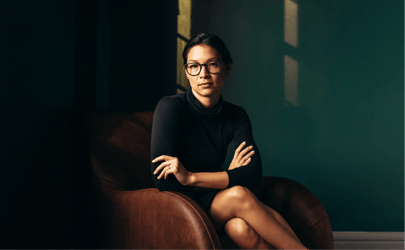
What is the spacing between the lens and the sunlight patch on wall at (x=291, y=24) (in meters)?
2.12

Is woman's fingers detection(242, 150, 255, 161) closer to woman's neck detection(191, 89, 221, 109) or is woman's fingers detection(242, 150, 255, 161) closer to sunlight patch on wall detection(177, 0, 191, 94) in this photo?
woman's neck detection(191, 89, 221, 109)

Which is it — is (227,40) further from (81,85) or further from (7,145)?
(7,145)

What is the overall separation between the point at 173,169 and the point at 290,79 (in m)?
1.45

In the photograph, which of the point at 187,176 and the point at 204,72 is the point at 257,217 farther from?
the point at 204,72

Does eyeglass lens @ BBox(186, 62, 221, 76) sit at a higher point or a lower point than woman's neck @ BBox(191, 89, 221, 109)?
higher

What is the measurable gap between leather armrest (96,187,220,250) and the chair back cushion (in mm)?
97

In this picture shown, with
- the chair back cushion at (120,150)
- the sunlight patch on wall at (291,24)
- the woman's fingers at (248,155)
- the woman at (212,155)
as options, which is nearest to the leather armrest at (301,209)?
the woman at (212,155)

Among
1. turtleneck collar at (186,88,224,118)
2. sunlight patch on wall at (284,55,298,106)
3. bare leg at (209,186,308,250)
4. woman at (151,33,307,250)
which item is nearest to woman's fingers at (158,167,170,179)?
woman at (151,33,307,250)

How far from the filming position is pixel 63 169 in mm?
1540

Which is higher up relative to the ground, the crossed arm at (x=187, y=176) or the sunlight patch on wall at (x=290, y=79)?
the sunlight patch on wall at (x=290, y=79)

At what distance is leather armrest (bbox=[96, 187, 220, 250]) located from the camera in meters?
0.92

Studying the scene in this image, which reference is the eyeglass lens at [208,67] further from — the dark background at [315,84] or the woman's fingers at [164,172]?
the dark background at [315,84]

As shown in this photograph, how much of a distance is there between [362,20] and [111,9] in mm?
2037

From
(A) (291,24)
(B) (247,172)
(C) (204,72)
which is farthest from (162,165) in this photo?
(A) (291,24)
